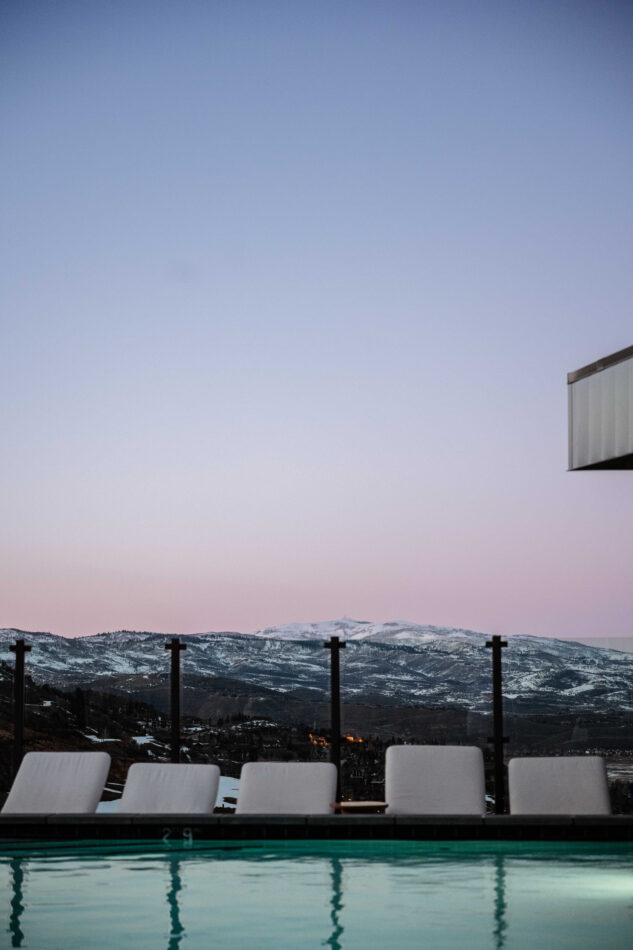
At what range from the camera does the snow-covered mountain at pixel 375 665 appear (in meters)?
11.3

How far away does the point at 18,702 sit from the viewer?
11.5 meters

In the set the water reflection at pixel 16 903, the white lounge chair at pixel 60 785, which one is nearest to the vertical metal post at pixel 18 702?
the white lounge chair at pixel 60 785

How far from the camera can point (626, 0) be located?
52.5 ft

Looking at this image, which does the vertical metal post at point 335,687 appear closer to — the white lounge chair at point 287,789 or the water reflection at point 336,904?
the white lounge chair at point 287,789

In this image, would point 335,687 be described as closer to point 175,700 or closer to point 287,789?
point 175,700

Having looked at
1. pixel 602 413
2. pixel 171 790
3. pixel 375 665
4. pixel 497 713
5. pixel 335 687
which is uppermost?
pixel 602 413

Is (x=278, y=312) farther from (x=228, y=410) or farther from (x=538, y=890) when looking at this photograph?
(x=538, y=890)

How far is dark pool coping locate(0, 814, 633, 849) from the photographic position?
31.6 feet

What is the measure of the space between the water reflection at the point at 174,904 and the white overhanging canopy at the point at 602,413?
147 inches

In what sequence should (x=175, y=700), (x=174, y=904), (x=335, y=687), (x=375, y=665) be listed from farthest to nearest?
(x=375, y=665), (x=175, y=700), (x=335, y=687), (x=174, y=904)

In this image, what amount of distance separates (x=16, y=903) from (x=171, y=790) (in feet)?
7.98

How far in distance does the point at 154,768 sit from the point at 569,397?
434 centimetres

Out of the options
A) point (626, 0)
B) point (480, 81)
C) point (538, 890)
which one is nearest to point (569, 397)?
point (538, 890)

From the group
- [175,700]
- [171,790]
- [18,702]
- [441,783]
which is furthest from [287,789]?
[18,702]
